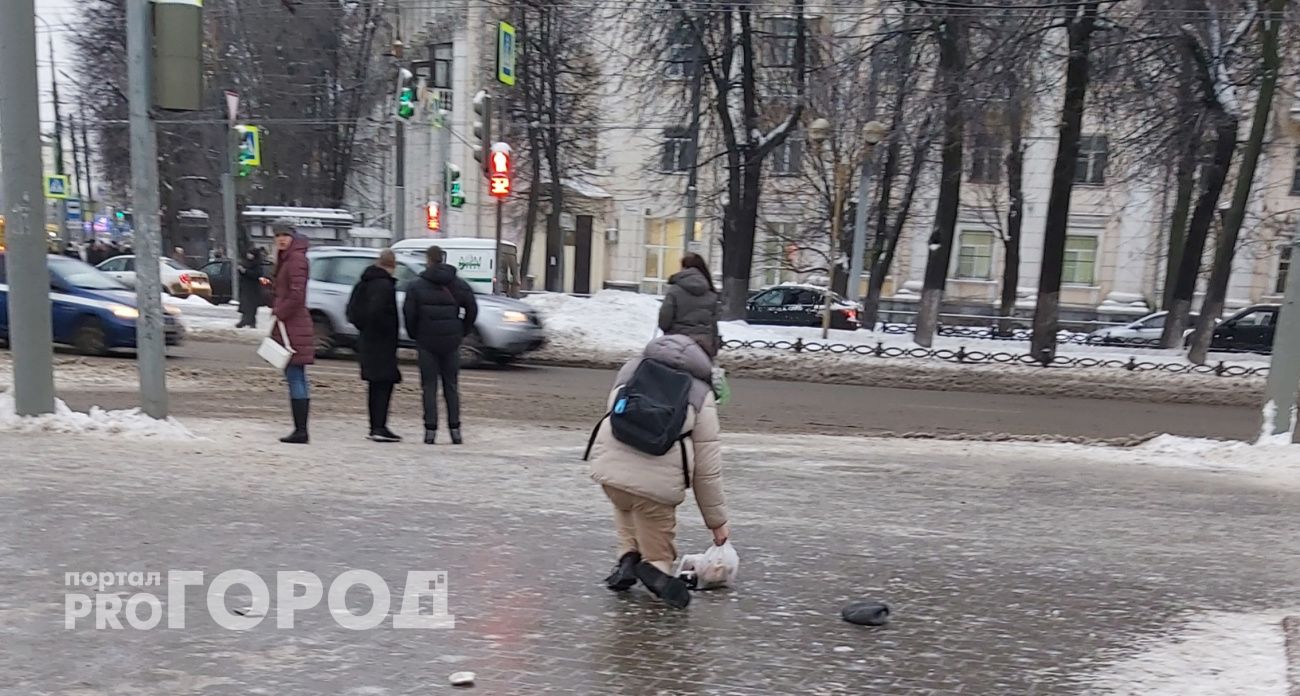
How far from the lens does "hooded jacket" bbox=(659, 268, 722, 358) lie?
23.7 ft

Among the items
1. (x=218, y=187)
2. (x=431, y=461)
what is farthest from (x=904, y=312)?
(x=431, y=461)

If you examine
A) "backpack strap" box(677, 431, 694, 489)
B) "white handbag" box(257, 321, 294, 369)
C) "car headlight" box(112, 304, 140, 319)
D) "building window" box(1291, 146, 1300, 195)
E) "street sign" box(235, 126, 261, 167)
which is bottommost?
"car headlight" box(112, 304, 140, 319)

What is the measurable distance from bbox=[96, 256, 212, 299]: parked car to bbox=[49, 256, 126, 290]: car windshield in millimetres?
11212

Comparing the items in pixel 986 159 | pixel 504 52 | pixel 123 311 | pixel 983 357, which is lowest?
pixel 983 357

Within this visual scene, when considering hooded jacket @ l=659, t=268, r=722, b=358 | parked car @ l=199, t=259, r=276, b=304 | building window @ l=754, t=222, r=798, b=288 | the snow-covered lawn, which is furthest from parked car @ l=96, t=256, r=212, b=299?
hooded jacket @ l=659, t=268, r=722, b=358

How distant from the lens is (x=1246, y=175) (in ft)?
65.0

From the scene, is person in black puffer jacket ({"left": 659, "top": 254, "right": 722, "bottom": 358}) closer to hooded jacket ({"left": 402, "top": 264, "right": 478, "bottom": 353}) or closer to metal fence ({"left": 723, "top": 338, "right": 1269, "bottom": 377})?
hooded jacket ({"left": 402, "top": 264, "right": 478, "bottom": 353})

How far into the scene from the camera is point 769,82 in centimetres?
2492

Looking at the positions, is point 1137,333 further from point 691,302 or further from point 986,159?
point 691,302

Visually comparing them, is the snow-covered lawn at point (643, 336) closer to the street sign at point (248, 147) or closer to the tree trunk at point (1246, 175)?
the tree trunk at point (1246, 175)

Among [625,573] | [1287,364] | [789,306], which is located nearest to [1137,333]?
[789,306]

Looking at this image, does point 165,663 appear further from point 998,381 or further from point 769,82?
point 769,82

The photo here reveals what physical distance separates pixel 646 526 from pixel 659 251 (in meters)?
40.7

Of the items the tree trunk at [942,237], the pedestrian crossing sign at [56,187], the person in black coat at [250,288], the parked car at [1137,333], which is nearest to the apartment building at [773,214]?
the parked car at [1137,333]
